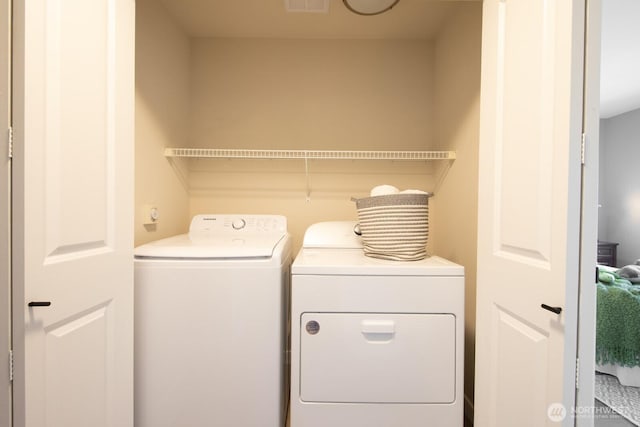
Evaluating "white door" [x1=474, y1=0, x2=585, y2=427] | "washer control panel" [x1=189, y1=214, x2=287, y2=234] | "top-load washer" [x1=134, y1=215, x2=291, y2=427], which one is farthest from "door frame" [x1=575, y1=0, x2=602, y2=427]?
"washer control panel" [x1=189, y1=214, x2=287, y2=234]

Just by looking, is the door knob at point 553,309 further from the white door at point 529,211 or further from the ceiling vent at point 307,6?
the ceiling vent at point 307,6

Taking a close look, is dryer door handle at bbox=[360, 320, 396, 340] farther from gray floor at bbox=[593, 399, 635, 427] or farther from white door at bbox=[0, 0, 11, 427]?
gray floor at bbox=[593, 399, 635, 427]

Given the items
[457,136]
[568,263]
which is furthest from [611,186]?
[568,263]

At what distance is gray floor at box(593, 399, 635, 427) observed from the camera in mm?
1623

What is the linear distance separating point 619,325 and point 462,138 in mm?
1697

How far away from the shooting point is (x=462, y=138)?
1.72 metres

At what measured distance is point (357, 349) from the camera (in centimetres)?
125


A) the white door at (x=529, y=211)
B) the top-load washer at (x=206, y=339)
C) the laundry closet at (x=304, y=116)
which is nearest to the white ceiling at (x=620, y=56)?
the laundry closet at (x=304, y=116)

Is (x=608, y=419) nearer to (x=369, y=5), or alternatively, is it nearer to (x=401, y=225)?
(x=401, y=225)

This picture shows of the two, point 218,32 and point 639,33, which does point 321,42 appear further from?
point 639,33

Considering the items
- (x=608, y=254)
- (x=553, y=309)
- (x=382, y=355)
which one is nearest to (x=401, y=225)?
(x=382, y=355)

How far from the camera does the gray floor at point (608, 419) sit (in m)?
1.62

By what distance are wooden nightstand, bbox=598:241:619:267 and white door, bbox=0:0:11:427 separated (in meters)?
5.67

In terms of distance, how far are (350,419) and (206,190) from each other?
1678 mm
